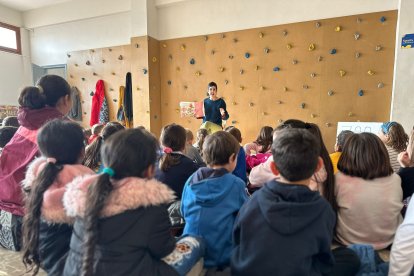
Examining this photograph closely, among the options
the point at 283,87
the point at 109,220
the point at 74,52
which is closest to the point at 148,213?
the point at 109,220

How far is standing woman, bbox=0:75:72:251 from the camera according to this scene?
60.9 inches

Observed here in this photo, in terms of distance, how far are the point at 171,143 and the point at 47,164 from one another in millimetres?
836

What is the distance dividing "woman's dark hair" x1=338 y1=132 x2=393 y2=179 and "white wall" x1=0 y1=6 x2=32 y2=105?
21.3 feet

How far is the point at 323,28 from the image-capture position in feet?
13.1

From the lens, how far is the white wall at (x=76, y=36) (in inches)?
213

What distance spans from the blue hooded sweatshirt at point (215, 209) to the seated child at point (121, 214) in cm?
32

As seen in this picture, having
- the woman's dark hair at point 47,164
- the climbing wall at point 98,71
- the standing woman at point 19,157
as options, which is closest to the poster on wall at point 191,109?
the climbing wall at point 98,71

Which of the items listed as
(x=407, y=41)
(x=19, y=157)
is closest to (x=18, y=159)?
(x=19, y=157)

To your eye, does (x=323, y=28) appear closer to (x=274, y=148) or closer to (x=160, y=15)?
(x=160, y=15)

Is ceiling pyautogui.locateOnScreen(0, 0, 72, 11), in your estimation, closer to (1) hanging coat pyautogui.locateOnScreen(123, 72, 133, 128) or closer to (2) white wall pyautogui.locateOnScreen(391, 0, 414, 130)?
(1) hanging coat pyautogui.locateOnScreen(123, 72, 133, 128)

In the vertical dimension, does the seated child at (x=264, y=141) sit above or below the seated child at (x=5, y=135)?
below

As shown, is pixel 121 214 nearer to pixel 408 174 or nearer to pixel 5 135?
pixel 408 174

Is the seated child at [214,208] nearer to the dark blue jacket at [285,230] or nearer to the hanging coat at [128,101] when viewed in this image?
the dark blue jacket at [285,230]

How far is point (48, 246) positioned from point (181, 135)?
3.26 feet
